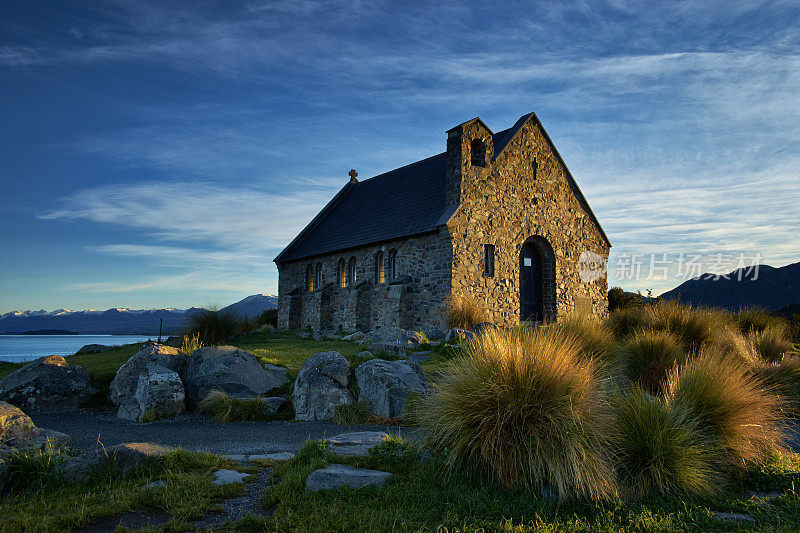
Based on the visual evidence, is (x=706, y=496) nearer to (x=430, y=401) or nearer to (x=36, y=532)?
(x=430, y=401)

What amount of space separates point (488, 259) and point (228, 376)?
1273 centimetres

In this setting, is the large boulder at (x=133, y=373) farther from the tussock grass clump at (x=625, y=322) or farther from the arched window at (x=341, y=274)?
the arched window at (x=341, y=274)

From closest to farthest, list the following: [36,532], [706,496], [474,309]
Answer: [36,532], [706,496], [474,309]

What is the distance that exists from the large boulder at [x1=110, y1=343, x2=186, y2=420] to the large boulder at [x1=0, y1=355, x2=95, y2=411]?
0.65 m

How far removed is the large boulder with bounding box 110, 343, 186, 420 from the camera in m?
9.88

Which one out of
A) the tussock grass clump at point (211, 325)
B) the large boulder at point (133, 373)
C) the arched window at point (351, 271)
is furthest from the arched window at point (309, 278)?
the large boulder at point (133, 373)

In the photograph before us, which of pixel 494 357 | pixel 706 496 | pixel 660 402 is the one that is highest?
pixel 494 357

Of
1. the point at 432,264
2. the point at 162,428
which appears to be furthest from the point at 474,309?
the point at 162,428

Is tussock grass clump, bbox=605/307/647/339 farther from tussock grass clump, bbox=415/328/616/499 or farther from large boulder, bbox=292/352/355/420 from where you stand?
tussock grass clump, bbox=415/328/616/499

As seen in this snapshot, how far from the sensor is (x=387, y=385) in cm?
902

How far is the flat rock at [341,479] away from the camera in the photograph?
16.6 ft

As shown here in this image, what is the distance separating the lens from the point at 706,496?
538 centimetres

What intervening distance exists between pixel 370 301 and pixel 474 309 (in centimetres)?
596

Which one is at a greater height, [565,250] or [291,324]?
[565,250]
